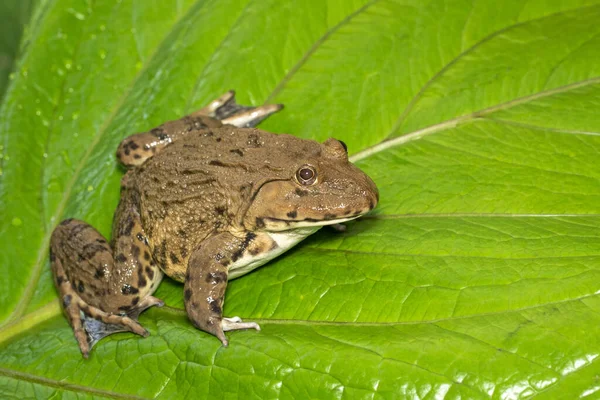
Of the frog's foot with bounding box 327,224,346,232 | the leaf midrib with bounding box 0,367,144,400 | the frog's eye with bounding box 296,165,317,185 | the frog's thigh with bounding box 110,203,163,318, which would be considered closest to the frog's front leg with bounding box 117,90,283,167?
the frog's thigh with bounding box 110,203,163,318

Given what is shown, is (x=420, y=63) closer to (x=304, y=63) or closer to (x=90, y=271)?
(x=304, y=63)

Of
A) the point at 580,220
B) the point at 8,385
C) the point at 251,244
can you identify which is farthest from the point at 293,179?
the point at 8,385

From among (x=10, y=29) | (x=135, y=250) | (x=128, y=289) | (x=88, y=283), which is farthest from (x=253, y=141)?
(x=10, y=29)

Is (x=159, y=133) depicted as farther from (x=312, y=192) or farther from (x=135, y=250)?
(x=312, y=192)

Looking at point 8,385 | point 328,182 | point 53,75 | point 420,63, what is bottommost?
point 8,385

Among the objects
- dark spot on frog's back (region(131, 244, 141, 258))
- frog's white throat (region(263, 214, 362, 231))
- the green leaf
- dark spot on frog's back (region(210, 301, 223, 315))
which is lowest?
dark spot on frog's back (region(210, 301, 223, 315))

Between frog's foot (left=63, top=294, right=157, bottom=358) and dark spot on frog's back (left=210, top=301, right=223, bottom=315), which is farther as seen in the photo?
frog's foot (left=63, top=294, right=157, bottom=358)

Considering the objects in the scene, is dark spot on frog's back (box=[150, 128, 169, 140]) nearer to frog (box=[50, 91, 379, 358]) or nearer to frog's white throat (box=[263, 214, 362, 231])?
frog (box=[50, 91, 379, 358])

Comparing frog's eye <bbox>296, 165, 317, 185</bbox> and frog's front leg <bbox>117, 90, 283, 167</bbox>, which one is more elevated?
frog's front leg <bbox>117, 90, 283, 167</bbox>
